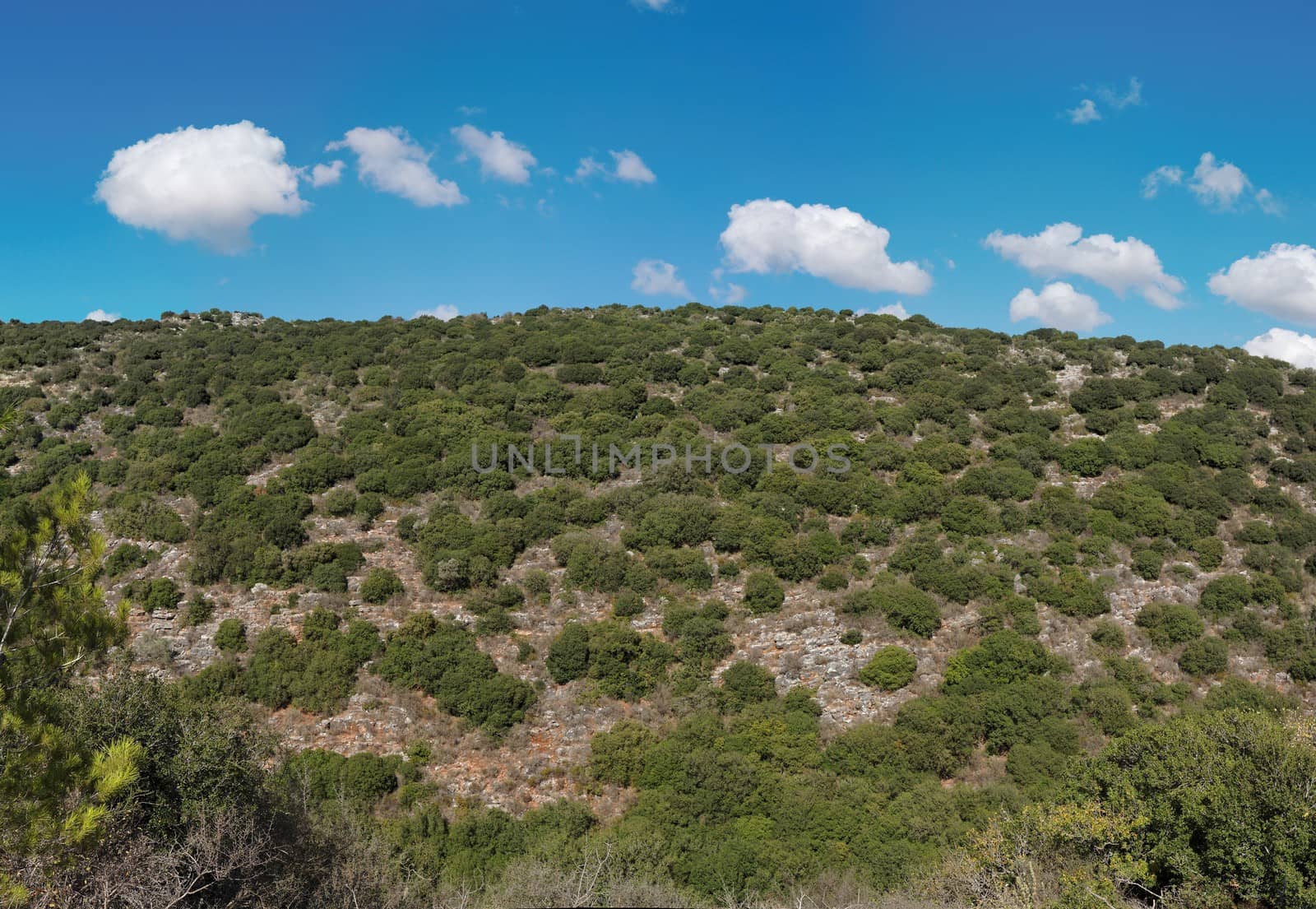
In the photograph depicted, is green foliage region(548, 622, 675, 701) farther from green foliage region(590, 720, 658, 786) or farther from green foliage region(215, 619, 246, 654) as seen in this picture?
green foliage region(215, 619, 246, 654)

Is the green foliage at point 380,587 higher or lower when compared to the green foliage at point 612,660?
higher

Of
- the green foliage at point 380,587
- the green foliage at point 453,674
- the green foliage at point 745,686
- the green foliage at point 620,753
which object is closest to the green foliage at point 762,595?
the green foliage at point 745,686

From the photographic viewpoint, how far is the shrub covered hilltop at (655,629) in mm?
13531

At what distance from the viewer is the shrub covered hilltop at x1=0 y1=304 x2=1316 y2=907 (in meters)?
13.5

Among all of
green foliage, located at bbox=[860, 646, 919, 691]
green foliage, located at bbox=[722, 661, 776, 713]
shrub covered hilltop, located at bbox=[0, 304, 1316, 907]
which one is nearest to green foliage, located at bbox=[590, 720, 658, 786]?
shrub covered hilltop, located at bbox=[0, 304, 1316, 907]

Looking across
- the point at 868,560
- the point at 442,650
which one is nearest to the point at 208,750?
the point at 442,650

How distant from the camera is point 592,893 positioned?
13.2 metres

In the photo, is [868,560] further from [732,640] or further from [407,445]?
[407,445]

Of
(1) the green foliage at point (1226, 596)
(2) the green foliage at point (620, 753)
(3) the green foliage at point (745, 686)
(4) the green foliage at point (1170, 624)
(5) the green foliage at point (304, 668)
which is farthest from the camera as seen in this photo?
(1) the green foliage at point (1226, 596)

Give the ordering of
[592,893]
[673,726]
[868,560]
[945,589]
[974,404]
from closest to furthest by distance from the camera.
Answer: [592,893], [673,726], [945,589], [868,560], [974,404]

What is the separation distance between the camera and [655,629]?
26.0 metres

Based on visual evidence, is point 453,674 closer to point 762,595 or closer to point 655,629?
point 655,629

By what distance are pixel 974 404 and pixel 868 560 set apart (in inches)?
590

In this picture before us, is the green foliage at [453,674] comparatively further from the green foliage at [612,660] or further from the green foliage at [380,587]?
the green foliage at [380,587]
